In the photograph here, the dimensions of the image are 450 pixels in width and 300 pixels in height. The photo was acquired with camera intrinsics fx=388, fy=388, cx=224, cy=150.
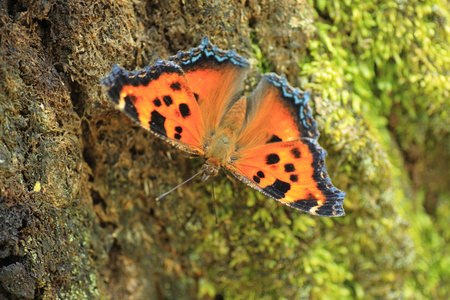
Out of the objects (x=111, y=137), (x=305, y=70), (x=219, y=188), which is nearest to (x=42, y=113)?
(x=111, y=137)

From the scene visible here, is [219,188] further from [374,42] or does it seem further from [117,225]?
[374,42]

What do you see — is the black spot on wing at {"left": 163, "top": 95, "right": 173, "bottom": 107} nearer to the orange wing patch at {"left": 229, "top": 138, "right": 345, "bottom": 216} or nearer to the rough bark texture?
the rough bark texture

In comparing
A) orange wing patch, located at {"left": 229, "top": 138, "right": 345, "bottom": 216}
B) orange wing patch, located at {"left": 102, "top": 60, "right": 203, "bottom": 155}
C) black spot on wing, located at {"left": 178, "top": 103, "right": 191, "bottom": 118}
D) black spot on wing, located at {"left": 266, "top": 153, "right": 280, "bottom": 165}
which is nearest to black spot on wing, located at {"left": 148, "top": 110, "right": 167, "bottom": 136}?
orange wing patch, located at {"left": 102, "top": 60, "right": 203, "bottom": 155}

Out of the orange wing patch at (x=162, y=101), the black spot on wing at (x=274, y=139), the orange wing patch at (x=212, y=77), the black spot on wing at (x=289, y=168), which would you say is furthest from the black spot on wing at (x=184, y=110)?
the black spot on wing at (x=289, y=168)

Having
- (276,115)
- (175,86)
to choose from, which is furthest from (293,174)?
(175,86)

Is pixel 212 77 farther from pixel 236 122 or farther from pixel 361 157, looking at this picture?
pixel 361 157

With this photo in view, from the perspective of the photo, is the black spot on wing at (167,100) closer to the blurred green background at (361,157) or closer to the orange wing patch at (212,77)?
the orange wing patch at (212,77)
